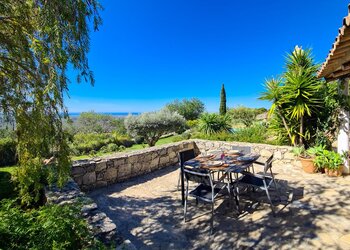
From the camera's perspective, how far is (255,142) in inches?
263

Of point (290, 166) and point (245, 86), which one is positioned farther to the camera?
point (245, 86)

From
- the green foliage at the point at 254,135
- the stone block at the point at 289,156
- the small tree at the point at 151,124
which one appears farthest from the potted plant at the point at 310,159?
the small tree at the point at 151,124

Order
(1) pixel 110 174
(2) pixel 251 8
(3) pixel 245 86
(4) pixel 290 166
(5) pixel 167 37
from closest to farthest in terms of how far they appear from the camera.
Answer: (1) pixel 110 174 → (4) pixel 290 166 → (2) pixel 251 8 → (5) pixel 167 37 → (3) pixel 245 86

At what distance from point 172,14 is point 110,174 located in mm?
11976

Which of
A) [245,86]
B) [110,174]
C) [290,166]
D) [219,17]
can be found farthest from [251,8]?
[245,86]

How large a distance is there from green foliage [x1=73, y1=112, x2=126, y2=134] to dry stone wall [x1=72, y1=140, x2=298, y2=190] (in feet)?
45.2

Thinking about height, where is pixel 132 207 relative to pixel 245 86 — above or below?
below

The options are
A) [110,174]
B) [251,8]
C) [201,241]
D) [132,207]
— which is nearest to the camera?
[201,241]

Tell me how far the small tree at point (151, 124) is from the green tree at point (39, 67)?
8.59 m

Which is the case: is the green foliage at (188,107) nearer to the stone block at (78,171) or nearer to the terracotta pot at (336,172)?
the terracotta pot at (336,172)

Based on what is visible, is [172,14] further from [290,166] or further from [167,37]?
[290,166]

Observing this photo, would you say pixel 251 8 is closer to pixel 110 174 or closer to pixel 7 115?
pixel 110 174

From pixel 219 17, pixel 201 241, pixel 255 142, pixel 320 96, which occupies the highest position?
pixel 219 17

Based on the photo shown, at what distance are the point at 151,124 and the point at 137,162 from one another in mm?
5678
